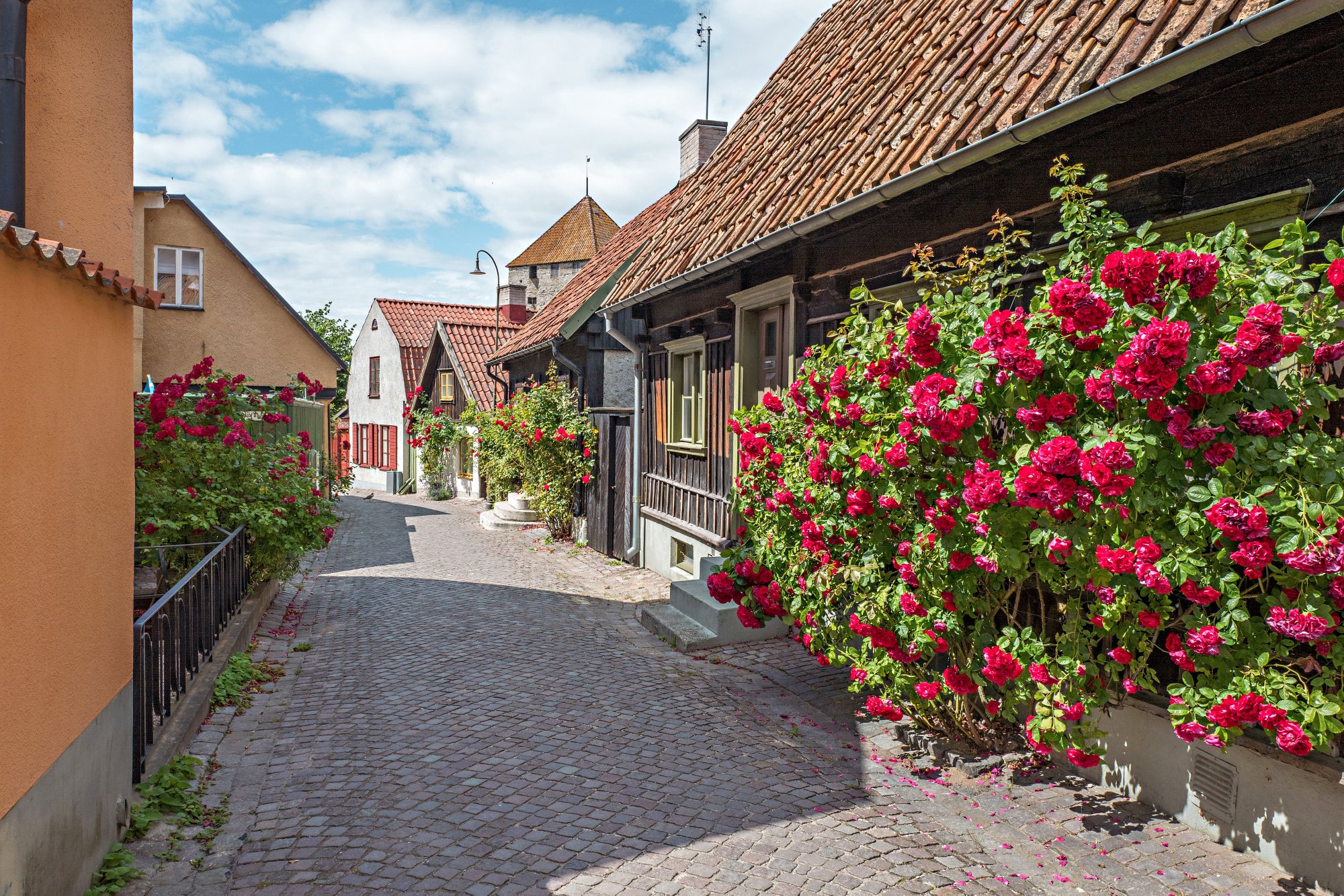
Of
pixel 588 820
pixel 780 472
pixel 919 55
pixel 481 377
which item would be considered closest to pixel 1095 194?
pixel 780 472

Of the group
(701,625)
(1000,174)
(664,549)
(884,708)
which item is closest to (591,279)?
(664,549)

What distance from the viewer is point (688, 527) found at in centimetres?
1039

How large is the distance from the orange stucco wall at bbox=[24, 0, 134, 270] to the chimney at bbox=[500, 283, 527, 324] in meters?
23.6

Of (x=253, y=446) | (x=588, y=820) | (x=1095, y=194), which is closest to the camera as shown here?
(x=588, y=820)

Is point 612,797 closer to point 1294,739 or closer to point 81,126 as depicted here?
point 1294,739

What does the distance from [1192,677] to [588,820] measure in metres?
2.65

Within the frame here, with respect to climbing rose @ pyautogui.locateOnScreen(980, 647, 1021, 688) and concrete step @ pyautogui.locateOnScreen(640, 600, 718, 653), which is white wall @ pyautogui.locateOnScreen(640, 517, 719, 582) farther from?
climbing rose @ pyautogui.locateOnScreen(980, 647, 1021, 688)

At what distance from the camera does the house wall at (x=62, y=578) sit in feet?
9.45

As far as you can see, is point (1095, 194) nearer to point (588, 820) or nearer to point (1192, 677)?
point (1192, 677)

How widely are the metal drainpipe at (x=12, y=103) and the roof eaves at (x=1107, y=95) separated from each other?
433 cm

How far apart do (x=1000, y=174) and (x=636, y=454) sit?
7.49 m

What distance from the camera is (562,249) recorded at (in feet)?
159

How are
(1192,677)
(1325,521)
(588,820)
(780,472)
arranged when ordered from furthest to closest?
1. (780,472)
2. (588,820)
3. (1192,677)
4. (1325,521)

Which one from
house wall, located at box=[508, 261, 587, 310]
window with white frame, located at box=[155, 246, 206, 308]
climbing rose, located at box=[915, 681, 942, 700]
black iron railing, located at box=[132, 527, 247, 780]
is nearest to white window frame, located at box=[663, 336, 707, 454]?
black iron railing, located at box=[132, 527, 247, 780]
